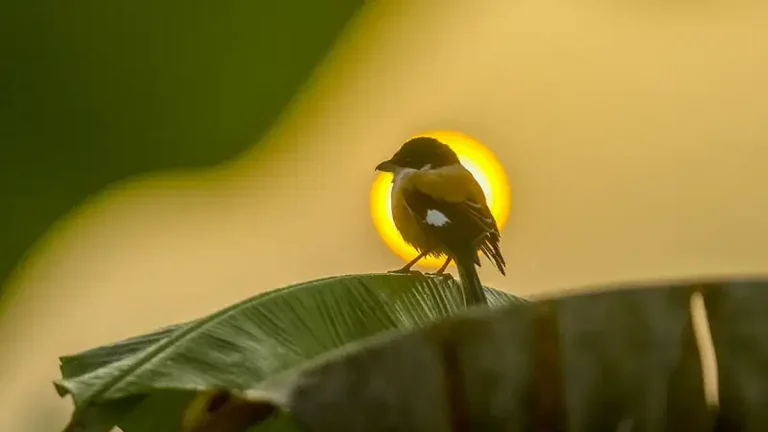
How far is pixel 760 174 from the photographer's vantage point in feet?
3.69

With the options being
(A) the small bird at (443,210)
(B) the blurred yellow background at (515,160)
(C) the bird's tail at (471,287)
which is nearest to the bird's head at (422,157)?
(A) the small bird at (443,210)

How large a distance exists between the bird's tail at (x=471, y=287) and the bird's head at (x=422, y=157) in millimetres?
145

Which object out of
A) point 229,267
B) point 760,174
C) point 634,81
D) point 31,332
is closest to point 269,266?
point 229,267

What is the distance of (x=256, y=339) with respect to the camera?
47cm

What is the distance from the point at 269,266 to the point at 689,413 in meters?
0.81

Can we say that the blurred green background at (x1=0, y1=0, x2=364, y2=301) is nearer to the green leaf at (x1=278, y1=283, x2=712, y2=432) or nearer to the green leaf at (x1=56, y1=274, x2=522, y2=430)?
the green leaf at (x1=56, y1=274, x2=522, y2=430)

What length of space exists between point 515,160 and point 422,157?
41 centimetres

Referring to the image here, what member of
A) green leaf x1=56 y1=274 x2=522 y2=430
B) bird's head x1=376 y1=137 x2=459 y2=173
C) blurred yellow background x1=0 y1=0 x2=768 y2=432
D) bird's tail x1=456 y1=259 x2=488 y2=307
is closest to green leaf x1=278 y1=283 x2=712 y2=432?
green leaf x1=56 y1=274 x2=522 y2=430

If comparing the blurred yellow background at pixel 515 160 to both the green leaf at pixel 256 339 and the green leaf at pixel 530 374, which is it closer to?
the green leaf at pixel 256 339

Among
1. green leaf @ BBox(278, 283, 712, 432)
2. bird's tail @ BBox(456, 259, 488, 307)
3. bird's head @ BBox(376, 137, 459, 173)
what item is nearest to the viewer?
green leaf @ BBox(278, 283, 712, 432)

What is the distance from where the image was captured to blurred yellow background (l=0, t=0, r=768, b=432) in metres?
1.11

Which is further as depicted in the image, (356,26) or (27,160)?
(356,26)

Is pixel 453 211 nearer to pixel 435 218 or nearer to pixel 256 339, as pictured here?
pixel 435 218

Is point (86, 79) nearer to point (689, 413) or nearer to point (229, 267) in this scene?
point (229, 267)
